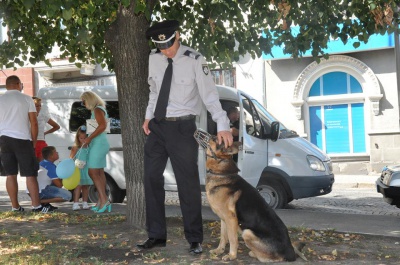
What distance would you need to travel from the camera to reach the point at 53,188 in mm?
9656

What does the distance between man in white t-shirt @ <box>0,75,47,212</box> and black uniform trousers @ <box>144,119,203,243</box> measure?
327 cm

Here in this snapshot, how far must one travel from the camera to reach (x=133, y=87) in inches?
275

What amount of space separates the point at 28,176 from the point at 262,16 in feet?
12.9

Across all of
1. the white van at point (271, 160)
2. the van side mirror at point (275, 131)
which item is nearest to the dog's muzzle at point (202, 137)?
the white van at point (271, 160)

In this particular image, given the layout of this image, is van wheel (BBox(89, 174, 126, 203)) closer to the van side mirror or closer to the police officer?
the van side mirror

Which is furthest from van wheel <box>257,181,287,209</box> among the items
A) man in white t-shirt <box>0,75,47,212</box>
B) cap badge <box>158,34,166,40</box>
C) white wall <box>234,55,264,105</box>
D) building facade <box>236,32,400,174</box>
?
white wall <box>234,55,264,105</box>

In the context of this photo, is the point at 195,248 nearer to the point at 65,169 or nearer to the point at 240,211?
the point at 240,211

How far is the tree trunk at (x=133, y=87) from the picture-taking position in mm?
6973

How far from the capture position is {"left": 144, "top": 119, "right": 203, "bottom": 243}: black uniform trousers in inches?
229

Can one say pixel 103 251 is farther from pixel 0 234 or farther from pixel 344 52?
pixel 344 52

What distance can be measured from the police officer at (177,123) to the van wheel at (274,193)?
186 inches

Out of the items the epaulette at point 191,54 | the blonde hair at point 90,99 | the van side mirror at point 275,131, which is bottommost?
the van side mirror at point 275,131

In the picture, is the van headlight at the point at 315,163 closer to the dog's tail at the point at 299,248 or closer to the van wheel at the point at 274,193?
the van wheel at the point at 274,193

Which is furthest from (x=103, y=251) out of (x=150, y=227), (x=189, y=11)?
(x=189, y=11)
